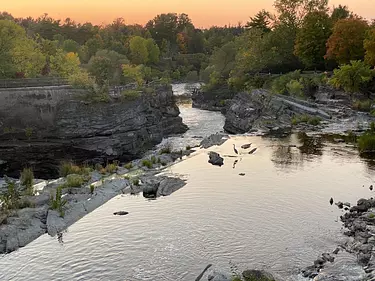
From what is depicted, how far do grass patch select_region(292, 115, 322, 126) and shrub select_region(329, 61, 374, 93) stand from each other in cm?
665

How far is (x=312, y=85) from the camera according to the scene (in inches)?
2613

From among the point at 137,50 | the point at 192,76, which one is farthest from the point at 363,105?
the point at 192,76

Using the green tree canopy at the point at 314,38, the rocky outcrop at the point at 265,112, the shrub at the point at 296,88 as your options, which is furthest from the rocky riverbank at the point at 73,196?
the green tree canopy at the point at 314,38

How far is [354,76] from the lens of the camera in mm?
56500

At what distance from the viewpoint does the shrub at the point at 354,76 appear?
5626 centimetres

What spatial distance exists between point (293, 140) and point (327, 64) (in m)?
34.2

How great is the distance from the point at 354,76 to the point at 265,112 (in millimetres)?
12966

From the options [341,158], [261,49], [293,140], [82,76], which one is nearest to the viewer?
[341,158]

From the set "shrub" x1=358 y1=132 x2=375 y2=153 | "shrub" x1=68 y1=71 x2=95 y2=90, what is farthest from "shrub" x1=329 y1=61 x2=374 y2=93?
"shrub" x1=68 y1=71 x2=95 y2=90

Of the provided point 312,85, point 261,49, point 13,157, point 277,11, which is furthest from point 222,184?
point 277,11

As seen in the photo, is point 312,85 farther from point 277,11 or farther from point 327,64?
point 277,11

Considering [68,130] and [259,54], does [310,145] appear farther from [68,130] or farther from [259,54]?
[259,54]

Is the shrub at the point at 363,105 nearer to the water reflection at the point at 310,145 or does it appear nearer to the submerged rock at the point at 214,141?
the water reflection at the point at 310,145

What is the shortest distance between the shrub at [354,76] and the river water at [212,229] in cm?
2399
